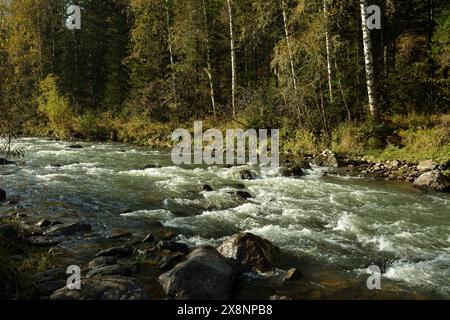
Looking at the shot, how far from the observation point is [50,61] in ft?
123

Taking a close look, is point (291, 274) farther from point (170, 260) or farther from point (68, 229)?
point (68, 229)

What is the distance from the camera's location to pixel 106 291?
18.0ft

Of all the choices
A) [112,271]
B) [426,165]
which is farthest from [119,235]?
[426,165]

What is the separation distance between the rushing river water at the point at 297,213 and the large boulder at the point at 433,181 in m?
0.45

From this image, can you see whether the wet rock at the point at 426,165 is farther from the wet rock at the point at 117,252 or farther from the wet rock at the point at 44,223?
the wet rock at the point at 44,223

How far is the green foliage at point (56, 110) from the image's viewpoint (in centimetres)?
2830

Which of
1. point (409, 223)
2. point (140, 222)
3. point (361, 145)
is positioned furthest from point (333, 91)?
point (140, 222)

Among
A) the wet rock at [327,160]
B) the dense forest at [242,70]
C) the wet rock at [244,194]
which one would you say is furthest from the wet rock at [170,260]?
the wet rock at [327,160]

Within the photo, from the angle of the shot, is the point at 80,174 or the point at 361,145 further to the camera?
the point at 361,145

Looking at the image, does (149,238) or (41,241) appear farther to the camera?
(149,238)

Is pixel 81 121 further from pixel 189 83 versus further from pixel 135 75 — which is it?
pixel 189 83

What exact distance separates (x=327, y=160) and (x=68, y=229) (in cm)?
1016

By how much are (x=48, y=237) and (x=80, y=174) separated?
7.15m

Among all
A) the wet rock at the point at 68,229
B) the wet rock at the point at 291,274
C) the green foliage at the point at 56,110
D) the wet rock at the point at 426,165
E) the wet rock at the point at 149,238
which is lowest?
the wet rock at the point at 291,274
